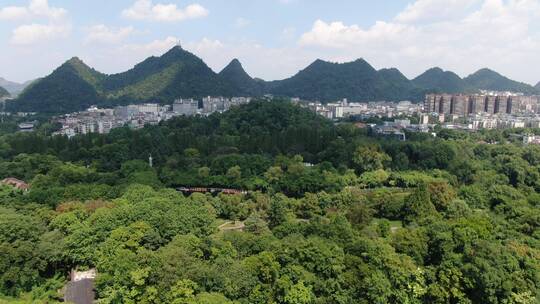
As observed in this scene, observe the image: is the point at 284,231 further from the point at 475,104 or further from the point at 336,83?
the point at 336,83

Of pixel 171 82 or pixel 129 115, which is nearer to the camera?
pixel 129 115

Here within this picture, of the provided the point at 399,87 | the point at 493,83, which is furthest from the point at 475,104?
the point at 493,83

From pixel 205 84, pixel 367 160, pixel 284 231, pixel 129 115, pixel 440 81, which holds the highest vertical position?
pixel 440 81

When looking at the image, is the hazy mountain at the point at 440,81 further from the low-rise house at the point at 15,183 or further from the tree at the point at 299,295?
the tree at the point at 299,295

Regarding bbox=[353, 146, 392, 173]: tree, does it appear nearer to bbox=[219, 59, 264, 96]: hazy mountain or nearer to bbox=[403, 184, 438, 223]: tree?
bbox=[403, 184, 438, 223]: tree

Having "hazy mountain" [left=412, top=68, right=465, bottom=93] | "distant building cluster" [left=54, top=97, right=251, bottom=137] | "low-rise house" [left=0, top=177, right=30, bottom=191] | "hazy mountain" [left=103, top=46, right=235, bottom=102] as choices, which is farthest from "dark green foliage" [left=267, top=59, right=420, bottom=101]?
"low-rise house" [left=0, top=177, right=30, bottom=191]

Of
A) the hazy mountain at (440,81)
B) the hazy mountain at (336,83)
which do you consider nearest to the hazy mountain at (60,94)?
the hazy mountain at (336,83)
